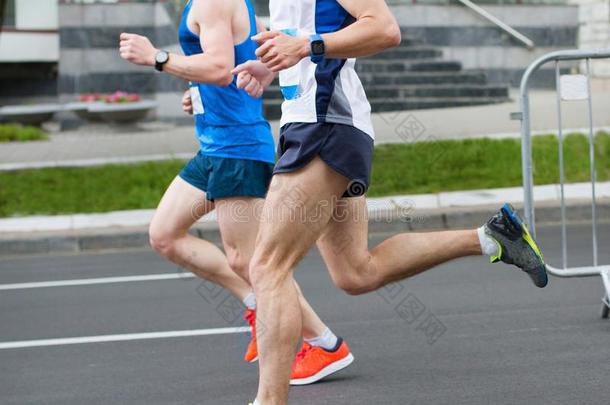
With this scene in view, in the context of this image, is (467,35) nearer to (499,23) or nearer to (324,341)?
(499,23)

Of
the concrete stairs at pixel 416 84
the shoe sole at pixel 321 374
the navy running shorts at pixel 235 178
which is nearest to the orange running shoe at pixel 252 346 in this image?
the shoe sole at pixel 321 374

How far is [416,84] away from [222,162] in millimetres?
12352

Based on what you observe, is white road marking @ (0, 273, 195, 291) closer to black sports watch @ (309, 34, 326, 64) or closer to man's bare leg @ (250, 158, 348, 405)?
man's bare leg @ (250, 158, 348, 405)

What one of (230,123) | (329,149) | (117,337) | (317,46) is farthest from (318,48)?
(117,337)

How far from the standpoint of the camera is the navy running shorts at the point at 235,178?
5203 millimetres

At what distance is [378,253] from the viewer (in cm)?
475

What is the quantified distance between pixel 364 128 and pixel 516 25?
1502 cm

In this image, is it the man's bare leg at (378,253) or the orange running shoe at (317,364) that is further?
the orange running shoe at (317,364)

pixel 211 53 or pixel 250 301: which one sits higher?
pixel 211 53

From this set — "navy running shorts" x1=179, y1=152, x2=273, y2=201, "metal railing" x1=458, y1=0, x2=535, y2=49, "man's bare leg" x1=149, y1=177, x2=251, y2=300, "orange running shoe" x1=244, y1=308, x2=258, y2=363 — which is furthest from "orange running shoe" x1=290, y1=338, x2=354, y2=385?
"metal railing" x1=458, y1=0, x2=535, y2=49

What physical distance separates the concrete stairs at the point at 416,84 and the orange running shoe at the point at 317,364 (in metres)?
11.4

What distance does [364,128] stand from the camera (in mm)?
4312

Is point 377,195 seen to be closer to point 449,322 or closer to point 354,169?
point 449,322

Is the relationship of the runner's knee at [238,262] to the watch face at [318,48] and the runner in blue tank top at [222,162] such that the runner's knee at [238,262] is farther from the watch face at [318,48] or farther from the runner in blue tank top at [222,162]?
the watch face at [318,48]
